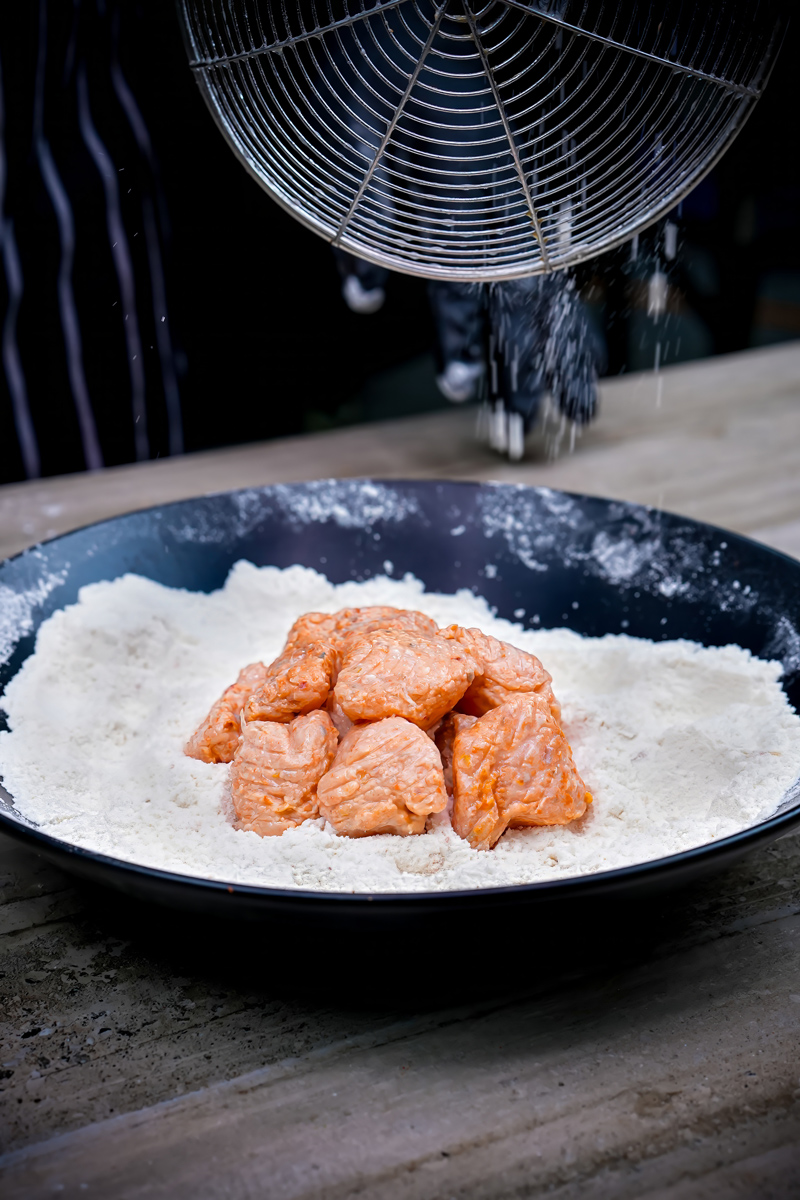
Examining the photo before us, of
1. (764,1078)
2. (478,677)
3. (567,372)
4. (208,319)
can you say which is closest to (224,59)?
(478,677)

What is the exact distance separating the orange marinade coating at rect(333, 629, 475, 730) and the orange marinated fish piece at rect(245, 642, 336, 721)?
0.02 metres

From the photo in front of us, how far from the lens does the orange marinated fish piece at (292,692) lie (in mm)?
1028

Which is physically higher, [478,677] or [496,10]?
[496,10]

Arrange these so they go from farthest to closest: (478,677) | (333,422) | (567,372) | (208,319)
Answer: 1. (333,422)
2. (208,319)
3. (567,372)
4. (478,677)

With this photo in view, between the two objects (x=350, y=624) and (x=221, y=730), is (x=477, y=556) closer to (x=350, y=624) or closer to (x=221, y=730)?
(x=350, y=624)

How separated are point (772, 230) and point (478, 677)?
292 cm

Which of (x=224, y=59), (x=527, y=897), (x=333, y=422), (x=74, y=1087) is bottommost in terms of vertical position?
(x=333, y=422)

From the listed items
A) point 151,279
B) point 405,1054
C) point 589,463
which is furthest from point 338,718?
point 151,279

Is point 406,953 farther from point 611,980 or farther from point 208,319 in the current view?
point 208,319

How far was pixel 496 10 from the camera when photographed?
153 cm

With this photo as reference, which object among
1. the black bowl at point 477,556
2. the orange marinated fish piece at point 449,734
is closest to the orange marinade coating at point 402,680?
the orange marinated fish piece at point 449,734

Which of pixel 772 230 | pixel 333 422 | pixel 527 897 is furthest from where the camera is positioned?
pixel 772 230

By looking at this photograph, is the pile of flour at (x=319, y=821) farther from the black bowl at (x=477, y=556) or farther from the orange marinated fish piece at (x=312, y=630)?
the orange marinated fish piece at (x=312, y=630)

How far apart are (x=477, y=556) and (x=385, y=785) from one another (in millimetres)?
567
